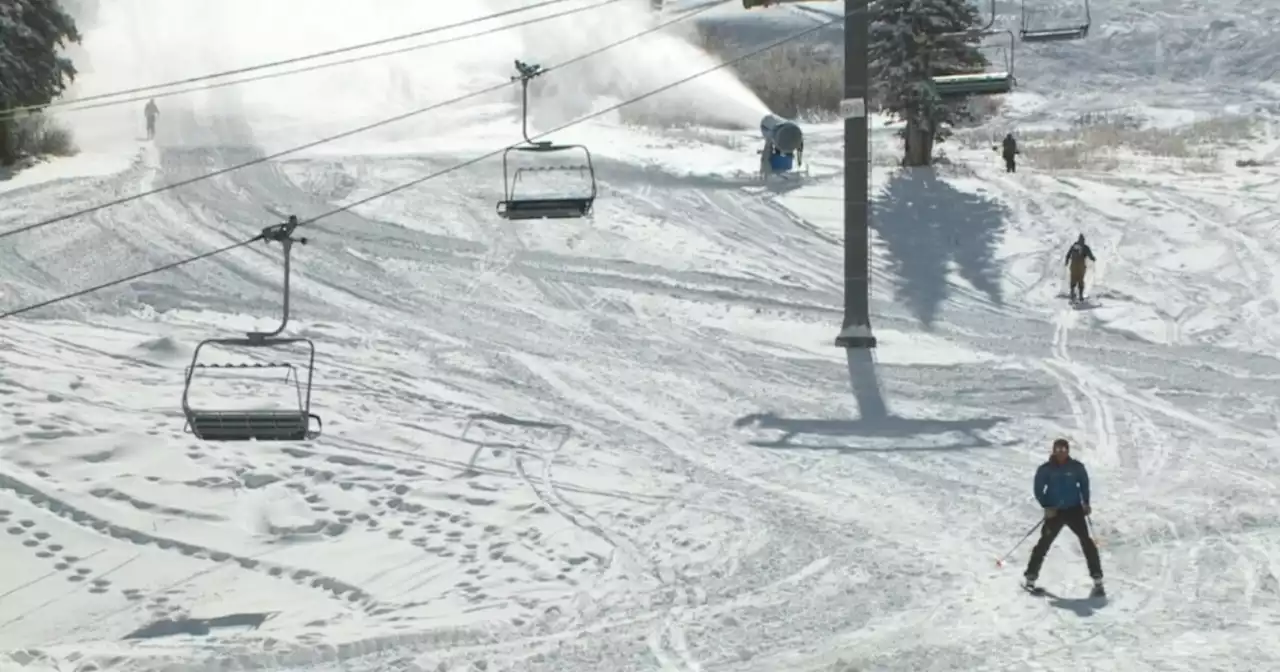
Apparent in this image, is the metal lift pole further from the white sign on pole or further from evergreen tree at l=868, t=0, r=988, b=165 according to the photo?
evergreen tree at l=868, t=0, r=988, b=165

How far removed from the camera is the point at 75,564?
49.8ft

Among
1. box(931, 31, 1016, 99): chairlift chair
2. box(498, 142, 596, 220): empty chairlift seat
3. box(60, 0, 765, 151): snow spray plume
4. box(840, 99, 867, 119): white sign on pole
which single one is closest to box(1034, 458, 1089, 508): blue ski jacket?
box(840, 99, 867, 119): white sign on pole

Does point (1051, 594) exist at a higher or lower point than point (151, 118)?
lower

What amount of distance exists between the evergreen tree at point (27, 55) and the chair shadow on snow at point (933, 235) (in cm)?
2082

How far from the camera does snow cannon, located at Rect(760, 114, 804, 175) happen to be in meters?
37.5

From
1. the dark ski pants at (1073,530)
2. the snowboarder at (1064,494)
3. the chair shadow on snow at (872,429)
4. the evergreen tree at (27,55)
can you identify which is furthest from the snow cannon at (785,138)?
the snowboarder at (1064,494)

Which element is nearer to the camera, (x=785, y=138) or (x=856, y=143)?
(x=856, y=143)

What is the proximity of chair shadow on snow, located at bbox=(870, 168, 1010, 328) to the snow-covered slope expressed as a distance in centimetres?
12

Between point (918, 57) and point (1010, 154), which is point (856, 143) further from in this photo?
point (1010, 154)

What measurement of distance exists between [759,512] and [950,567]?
2822mm

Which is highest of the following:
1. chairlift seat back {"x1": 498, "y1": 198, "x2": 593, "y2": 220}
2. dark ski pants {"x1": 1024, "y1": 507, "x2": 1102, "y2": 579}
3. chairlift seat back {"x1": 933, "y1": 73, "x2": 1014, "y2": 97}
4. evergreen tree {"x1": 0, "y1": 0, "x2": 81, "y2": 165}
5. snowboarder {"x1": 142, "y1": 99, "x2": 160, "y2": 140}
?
evergreen tree {"x1": 0, "y1": 0, "x2": 81, "y2": 165}

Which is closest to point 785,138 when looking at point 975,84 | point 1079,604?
point 975,84

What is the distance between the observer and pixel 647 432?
65.5 feet

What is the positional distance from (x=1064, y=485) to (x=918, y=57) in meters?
25.4
